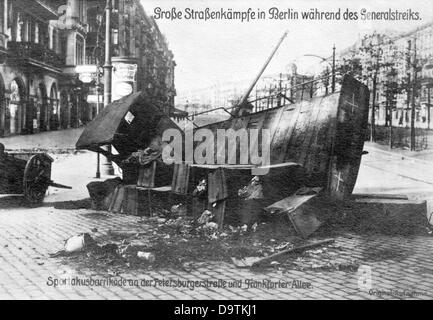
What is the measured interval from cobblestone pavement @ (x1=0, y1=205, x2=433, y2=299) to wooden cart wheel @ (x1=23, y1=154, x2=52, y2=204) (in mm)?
2227

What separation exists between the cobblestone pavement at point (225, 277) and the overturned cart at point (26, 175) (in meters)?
2.24

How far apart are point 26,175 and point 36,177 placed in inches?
13.9

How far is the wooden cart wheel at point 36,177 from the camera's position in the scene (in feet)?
29.5

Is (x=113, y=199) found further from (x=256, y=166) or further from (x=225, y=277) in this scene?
(x=225, y=277)

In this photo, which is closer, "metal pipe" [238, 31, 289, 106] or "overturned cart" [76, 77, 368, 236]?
"overturned cart" [76, 77, 368, 236]

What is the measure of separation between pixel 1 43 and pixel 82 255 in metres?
8.98

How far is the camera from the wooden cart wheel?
8977 millimetres

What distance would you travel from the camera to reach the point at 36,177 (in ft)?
30.4

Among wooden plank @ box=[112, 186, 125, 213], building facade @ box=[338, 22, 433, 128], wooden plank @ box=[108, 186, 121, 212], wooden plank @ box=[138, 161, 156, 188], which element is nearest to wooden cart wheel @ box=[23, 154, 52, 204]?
wooden plank @ box=[108, 186, 121, 212]

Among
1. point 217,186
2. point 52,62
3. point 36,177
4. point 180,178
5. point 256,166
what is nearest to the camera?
point 217,186

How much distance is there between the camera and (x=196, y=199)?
26.0 ft

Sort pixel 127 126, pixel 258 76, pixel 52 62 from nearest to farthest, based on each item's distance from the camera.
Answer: pixel 258 76
pixel 127 126
pixel 52 62

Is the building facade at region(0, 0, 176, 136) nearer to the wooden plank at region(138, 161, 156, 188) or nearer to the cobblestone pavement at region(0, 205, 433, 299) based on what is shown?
the wooden plank at region(138, 161, 156, 188)

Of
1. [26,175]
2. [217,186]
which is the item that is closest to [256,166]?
[217,186]
